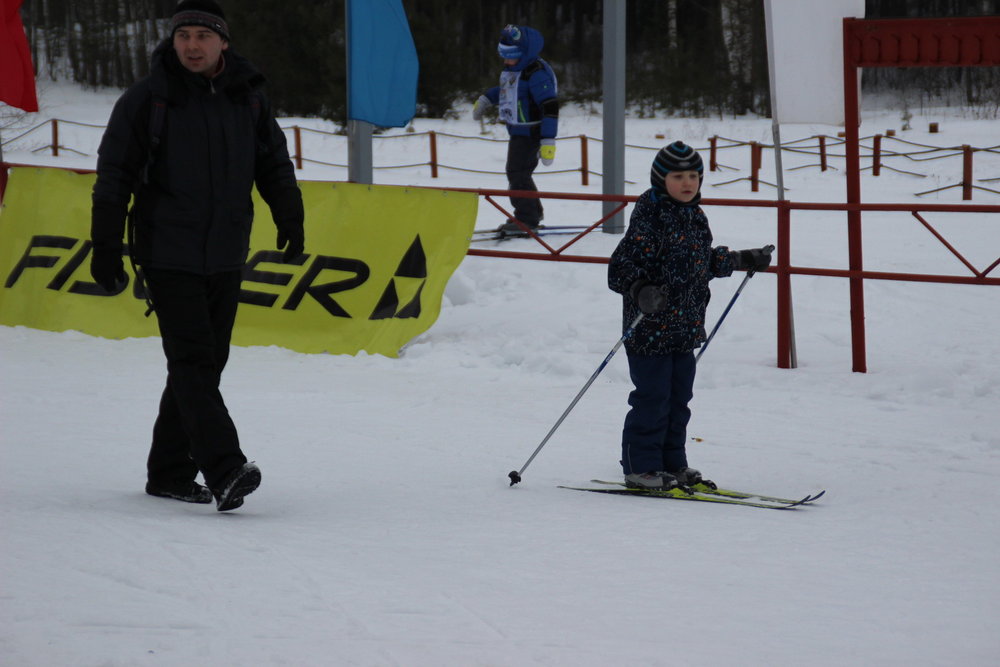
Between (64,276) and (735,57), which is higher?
(735,57)

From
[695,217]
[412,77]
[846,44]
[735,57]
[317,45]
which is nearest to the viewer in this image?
[695,217]

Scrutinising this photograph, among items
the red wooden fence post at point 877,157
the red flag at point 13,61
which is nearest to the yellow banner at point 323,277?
the red flag at point 13,61

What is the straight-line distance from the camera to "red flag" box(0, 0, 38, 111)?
8367 mm

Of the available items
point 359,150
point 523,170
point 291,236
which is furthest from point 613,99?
point 291,236

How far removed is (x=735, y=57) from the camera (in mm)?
32625

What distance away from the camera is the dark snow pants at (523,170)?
10.7m

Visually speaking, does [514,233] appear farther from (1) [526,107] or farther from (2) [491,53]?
(2) [491,53]

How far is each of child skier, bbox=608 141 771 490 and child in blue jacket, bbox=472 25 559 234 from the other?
5.69 m

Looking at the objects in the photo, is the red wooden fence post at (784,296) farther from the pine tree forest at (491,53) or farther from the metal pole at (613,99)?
the pine tree forest at (491,53)

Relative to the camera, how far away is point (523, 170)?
10.9 meters

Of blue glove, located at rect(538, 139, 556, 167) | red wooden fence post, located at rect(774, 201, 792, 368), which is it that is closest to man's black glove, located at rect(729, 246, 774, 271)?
red wooden fence post, located at rect(774, 201, 792, 368)

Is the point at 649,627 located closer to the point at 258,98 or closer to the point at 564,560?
the point at 564,560

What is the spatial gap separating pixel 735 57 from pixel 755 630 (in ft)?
102

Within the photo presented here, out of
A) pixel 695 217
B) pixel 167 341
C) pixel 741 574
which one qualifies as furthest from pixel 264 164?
pixel 741 574
